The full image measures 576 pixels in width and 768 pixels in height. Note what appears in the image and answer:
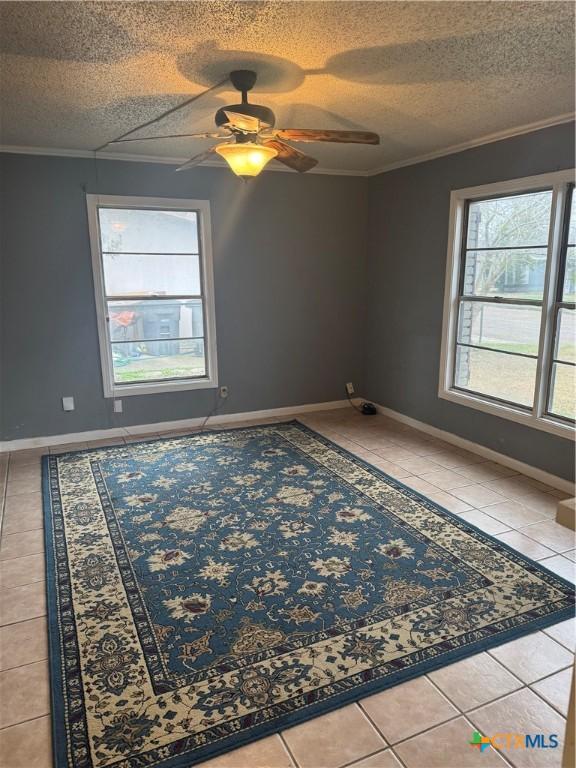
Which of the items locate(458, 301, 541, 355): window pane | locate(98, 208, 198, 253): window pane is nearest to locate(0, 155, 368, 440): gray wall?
locate(98, 208, 198, 253): window pane

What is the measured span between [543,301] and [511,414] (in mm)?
889

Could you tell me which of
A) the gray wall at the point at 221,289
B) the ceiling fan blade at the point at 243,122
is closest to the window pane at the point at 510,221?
the gray wall at the point at 221,289

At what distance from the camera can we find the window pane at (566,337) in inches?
135

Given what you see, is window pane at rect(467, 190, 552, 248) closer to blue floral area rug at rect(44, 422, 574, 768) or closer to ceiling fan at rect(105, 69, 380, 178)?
ceiling fan at rect(105, 69, 380, 178)

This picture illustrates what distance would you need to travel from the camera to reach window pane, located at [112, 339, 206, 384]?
474 cm

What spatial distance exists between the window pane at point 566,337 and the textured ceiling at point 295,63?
4.24ft

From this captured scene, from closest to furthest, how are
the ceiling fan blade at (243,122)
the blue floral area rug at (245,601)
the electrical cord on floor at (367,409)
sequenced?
the blue floral area rug at (245,601) → the ceiling fan blade at (243,122) → the electrical cord on floor at (367,409)

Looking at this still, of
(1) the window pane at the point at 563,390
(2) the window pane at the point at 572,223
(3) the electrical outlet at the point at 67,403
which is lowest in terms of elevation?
(3) the electrical outlet at the point at 67,403

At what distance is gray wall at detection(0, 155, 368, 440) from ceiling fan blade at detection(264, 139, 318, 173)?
6.10 ft

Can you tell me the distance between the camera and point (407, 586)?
2498 millimetres

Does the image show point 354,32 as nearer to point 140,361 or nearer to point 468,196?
point 468,196

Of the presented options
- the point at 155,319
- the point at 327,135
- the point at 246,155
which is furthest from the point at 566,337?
the point at 155,319

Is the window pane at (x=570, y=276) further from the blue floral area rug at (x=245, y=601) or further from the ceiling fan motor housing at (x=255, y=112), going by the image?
the ceiling fan motor housing at (x=255, y=112)

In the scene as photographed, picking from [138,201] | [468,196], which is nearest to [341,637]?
[468,196]
